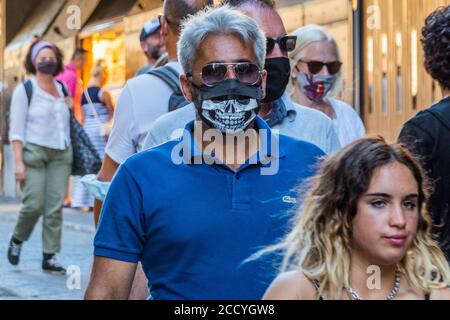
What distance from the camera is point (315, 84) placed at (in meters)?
5.52

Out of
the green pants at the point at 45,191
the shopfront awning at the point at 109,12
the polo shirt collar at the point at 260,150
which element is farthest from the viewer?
the shopfront awning at the point at 109,12

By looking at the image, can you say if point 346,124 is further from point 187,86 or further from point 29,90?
point 29,90

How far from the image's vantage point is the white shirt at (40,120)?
8398 mm

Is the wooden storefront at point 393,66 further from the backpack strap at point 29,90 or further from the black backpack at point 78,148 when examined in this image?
the backpack strap at point 29,90

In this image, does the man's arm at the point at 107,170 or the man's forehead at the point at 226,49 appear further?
the man's arm at the point at 107,170

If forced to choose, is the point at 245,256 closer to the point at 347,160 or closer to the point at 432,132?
the point at 347,160

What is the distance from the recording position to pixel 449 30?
11.7ft

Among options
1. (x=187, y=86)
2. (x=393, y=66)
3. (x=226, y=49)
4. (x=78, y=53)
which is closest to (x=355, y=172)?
(x=226, y=49)

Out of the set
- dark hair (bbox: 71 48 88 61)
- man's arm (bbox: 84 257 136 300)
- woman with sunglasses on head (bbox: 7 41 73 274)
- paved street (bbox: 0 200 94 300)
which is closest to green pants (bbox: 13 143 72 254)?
woman with sunglasses on head (bbox: 7 41 73 274)

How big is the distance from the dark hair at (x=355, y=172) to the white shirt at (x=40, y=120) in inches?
232

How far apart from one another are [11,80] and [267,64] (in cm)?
1493

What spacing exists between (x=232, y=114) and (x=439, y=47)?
3.16ft

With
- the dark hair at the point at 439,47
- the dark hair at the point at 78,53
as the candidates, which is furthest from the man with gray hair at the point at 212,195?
the dark hair at the point at 78,53

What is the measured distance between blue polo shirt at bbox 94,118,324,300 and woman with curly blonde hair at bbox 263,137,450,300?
0.35 feet
